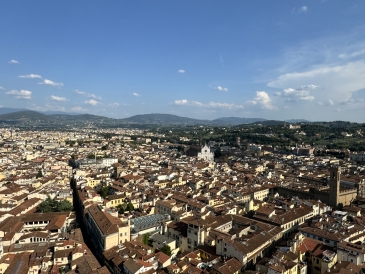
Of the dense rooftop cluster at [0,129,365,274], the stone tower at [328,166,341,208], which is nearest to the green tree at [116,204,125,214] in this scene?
the dense rooftop cluster at [0,129,365,274]

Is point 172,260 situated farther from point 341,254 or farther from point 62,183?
point 62,183

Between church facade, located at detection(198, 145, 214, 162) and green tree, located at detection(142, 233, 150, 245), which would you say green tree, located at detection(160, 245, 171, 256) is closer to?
green tree, located at detection(142, 233, 150, 245)

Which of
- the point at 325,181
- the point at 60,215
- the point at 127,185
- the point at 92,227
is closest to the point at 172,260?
the point at 92,227

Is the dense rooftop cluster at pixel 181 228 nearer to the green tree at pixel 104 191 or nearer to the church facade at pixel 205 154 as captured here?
the green tree at pixel 104 191

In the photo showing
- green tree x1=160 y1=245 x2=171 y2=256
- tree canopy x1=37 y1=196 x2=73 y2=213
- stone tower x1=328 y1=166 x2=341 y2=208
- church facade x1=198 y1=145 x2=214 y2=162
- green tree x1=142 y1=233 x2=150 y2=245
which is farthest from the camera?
church facade x1=198 y1=145 x2=214 y2=162

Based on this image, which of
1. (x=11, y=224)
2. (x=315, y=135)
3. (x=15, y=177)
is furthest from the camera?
(x=315, y=135)

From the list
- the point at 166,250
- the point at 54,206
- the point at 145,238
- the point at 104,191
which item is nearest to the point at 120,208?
the point at 54,206

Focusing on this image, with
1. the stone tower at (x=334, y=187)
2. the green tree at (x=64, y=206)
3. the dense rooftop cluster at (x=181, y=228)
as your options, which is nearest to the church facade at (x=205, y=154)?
the dense rooftop cluster at (x=181, y=228)

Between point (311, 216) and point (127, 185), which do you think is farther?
point (127, 185)
